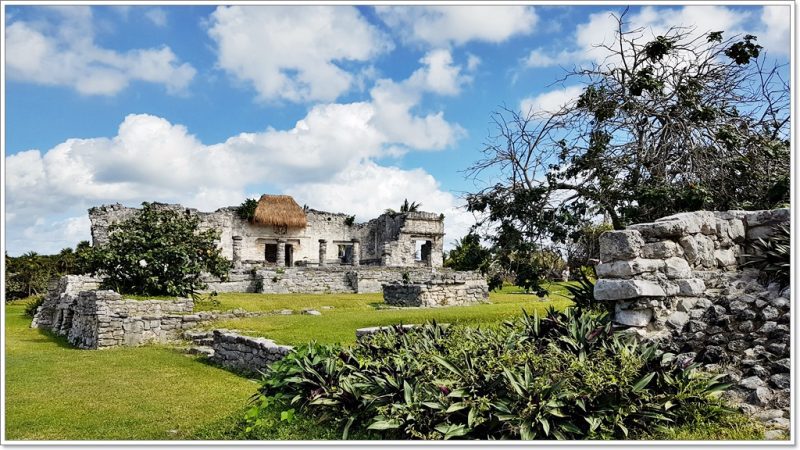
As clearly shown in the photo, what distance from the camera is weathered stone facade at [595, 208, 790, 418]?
4992mm

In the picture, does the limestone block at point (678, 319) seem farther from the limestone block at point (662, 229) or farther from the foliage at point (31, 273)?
the foliage at point (31, 273)

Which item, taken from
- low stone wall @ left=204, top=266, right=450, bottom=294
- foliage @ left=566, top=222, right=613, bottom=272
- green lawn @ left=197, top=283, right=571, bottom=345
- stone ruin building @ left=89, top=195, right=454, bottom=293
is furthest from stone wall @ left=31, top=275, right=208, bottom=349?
stone ruin building @ left=89, top=195, right=454, bottom=293

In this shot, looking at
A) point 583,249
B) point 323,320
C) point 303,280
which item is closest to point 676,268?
point 583,249

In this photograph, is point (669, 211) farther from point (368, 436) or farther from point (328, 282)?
point (328, 282)

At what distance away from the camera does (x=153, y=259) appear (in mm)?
14164

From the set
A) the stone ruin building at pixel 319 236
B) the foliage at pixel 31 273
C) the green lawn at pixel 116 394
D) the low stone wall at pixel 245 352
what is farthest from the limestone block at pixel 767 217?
the stone ruin building at pixel 319 236

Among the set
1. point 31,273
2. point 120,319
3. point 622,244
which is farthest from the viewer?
point 31,273

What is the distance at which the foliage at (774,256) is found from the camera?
5.68m

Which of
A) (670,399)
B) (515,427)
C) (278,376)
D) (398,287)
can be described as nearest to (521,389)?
(515,427)

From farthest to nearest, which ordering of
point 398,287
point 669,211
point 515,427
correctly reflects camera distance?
point 398,287
point 669,211
point 515,427

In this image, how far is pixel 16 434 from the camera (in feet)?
17.5

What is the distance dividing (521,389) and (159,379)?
540 centimetres

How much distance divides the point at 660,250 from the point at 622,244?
0.37 metres

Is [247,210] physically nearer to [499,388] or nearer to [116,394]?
[116,394]
